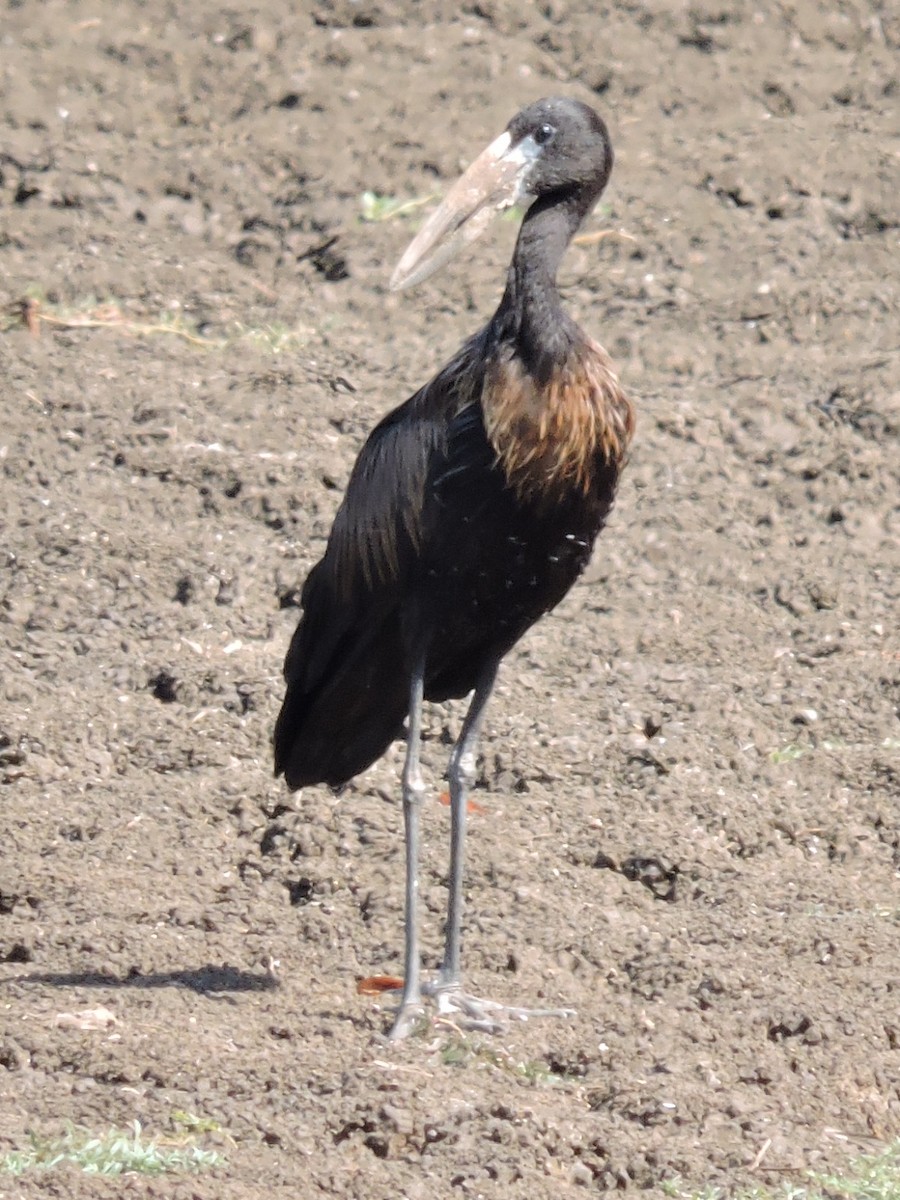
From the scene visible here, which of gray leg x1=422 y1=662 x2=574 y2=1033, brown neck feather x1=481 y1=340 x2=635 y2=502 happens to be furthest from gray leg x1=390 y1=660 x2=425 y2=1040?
brown neck feather x1=481 y1=340 x2=635 y2=502

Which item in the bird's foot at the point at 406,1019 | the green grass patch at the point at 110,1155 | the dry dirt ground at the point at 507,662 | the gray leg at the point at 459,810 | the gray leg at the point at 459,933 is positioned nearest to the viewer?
the green grass patch at the point at 110,1155

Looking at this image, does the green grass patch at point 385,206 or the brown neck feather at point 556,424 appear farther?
the green grass patch at point 385,206

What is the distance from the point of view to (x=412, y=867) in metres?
5.46

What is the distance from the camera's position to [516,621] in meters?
5.44

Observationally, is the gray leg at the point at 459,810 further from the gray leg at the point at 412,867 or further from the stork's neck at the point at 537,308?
the stork's neck at the point at 537,308

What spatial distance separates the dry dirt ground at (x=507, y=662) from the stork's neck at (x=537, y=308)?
64.4 inches

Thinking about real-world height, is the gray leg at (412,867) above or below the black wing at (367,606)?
below

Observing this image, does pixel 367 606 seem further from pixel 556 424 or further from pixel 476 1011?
pixel 476 1011

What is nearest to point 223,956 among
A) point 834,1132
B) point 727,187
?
point 834,1132

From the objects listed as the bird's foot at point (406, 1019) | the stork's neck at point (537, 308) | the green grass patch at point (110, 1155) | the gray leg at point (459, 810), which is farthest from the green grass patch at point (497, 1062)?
the stork's neck at point (537, 308)

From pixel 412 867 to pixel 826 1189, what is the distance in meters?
1.50

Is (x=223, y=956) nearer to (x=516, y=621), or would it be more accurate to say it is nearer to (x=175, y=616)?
(x=516, y=621)

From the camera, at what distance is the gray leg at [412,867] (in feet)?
17.2

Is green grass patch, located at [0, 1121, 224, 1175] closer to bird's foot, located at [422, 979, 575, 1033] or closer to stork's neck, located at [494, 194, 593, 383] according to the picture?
bird's foot, located at [422, 979, 575, 1033]
